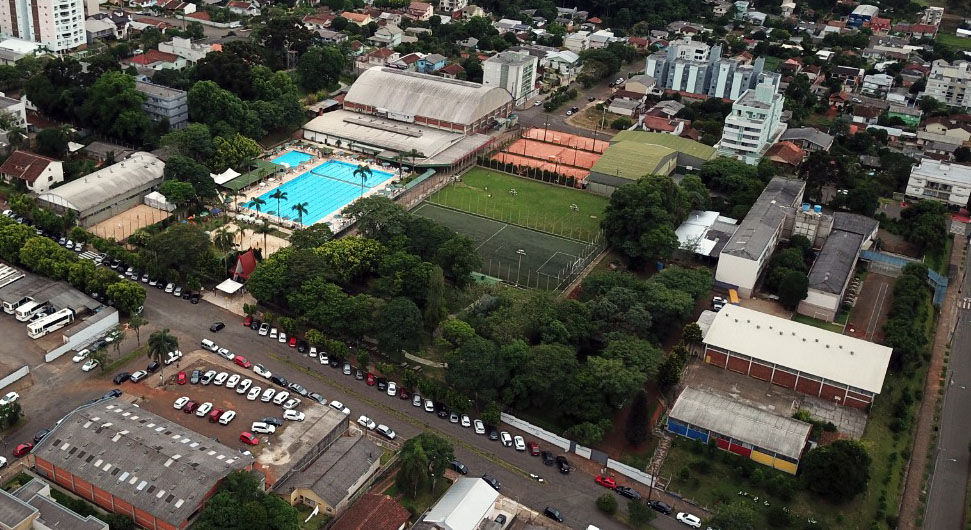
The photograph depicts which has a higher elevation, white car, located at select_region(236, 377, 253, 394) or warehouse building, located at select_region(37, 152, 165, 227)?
warehouse building, located at select_region(37, 152, 165, 227)

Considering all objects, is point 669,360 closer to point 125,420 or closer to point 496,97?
point 125,420

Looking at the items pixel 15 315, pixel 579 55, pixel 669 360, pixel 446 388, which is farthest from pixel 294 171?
pixel 579 55

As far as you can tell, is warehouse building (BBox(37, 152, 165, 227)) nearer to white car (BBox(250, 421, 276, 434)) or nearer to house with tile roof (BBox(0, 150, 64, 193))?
house with tile roof (BBox(0, 150, 64, 193))

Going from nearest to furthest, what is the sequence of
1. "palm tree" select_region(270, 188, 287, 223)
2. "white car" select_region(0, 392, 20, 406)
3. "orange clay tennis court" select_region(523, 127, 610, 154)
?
1. "white car" select_region(0, 392, 20, 406)
2. "palm tree" select_region(270, 188, 287, 223)
3. "orange clay tennis court" select_region(523, 127, 610, 154)

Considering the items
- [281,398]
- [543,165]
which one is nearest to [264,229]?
[281,398]

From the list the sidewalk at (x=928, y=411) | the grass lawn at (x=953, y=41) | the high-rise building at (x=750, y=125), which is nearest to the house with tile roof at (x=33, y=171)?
the high-rise building at (x=750, y=125)

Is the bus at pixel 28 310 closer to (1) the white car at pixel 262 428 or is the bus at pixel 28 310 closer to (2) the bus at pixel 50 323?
Result: (2) the bus at pixel 50 323

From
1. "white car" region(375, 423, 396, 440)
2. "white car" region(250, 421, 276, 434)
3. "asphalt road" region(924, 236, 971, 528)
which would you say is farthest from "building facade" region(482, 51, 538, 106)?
"white car" region(250, 421, 276, 434)
